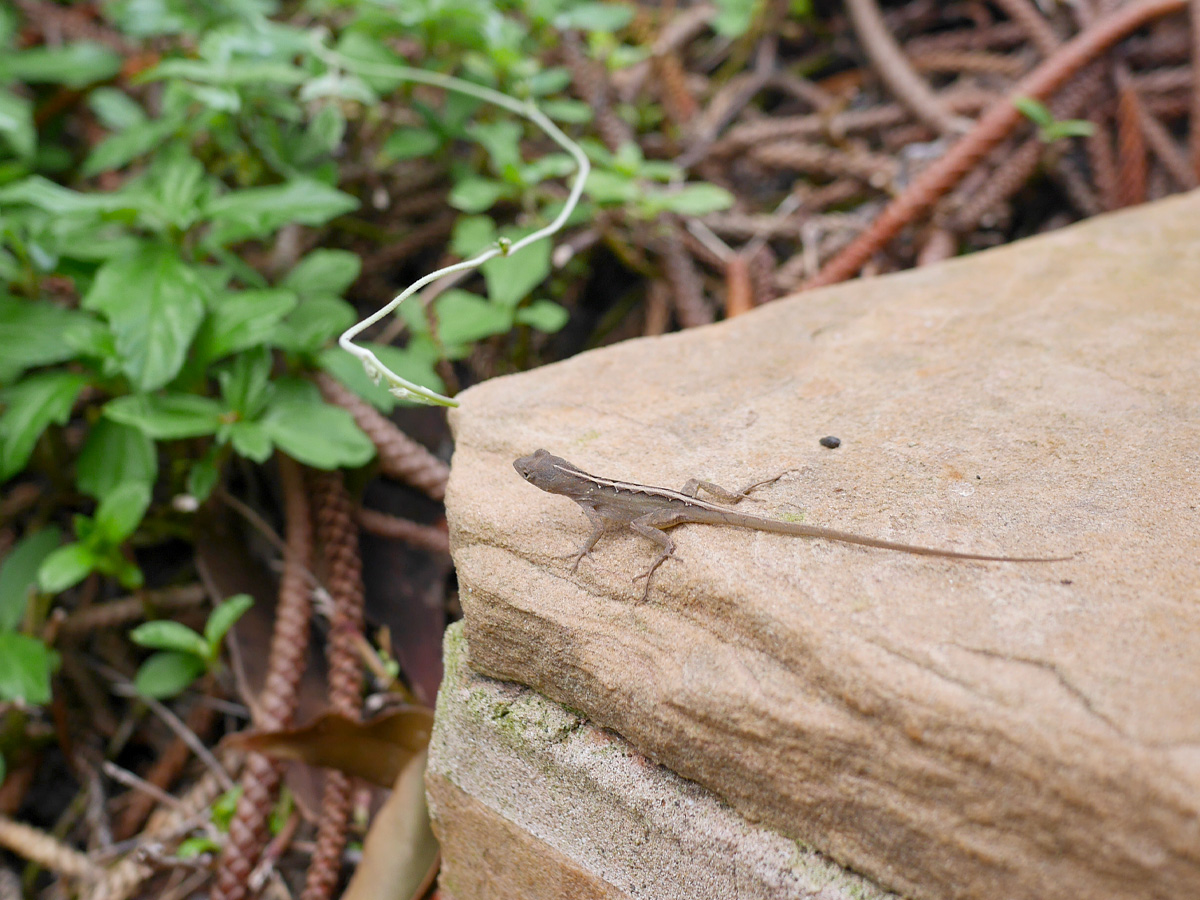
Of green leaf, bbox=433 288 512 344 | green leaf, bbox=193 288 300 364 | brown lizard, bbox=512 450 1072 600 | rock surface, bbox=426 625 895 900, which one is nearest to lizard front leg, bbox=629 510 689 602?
brown lizard, bbox=512 450 1072 600

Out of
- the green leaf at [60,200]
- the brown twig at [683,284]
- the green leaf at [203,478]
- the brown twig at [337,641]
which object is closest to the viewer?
the brown twig at [337,641]

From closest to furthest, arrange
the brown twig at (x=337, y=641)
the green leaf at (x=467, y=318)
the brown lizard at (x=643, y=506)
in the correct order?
the brown lizard at (x=643, y=506) < the brown twig at (x=337, y=641) < the green leaf at (x=467, y=318)

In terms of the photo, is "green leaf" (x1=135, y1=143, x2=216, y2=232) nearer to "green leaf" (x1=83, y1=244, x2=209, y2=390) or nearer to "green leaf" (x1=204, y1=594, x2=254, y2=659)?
"green leaf" (x1=83, y1=244, x2=209, y2=390)

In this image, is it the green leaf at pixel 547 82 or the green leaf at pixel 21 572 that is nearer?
the green leaf at pixel 21 572

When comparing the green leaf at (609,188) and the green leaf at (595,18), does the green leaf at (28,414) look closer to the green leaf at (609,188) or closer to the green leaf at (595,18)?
the green leaf at (609,188)

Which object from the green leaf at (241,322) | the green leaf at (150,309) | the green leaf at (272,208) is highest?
the green leaf at (272,208)

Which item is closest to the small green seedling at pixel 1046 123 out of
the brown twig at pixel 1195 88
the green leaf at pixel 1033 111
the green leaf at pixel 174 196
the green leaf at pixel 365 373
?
the green leaf at pixel 1033 111
